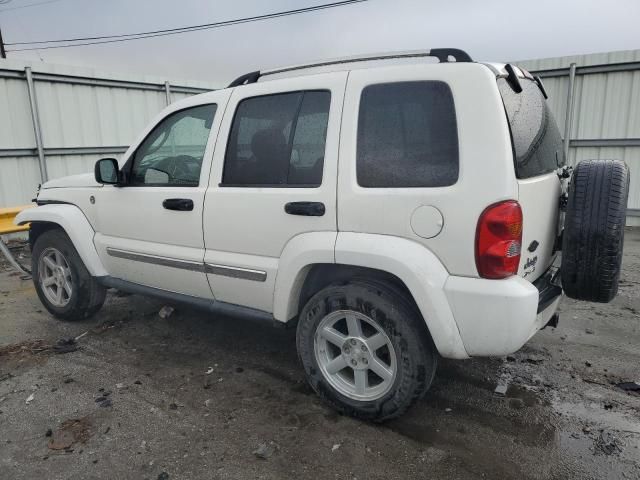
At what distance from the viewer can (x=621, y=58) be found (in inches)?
345

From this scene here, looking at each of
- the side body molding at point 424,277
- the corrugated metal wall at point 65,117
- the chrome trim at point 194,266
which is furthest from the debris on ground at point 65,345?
the corrugated metal wall at point 65,117

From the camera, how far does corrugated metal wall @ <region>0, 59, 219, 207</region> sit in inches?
322

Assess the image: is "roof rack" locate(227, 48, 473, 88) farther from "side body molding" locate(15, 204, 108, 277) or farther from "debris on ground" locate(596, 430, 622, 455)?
"debris on ground" locate(596, 430, 622, 455)

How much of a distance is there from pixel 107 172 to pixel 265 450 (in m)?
2.45

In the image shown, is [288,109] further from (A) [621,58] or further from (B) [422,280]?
(A) [621,58]

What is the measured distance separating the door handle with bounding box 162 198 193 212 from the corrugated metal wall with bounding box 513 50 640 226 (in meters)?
8.65

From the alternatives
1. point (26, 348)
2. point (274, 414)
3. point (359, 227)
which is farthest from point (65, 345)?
point (359, 227)

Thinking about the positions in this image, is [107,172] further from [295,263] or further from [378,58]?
[378,58]

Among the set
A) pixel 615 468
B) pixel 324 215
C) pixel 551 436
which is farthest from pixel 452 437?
pixel 324 215

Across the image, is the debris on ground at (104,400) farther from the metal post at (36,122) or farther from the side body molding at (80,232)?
the metal post at (36,122)

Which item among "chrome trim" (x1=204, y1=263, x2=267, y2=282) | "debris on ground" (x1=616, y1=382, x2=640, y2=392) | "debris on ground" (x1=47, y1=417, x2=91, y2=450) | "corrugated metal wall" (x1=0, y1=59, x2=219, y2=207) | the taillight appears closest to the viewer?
the taillight

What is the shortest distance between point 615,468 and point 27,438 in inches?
125

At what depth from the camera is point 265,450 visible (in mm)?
2564

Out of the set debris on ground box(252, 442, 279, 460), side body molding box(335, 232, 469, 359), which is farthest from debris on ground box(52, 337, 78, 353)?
side body molding box(335, 232, 469, 359)
